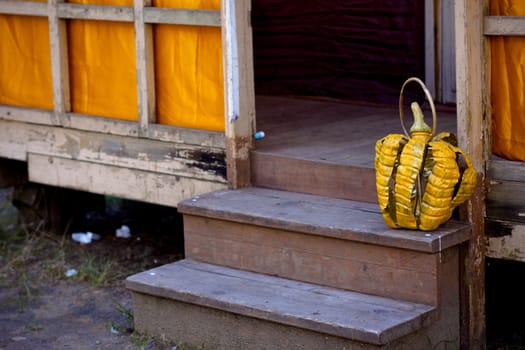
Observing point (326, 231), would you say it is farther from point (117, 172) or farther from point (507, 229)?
point (117, 172)

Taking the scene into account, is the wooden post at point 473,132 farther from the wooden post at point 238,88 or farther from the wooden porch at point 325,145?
the wooden post at point 238,88

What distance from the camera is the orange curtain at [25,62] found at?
631cm

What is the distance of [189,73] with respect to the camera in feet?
18.1

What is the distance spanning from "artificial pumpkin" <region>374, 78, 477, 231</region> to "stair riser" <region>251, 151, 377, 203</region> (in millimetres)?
519

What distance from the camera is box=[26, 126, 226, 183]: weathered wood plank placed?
5453mm

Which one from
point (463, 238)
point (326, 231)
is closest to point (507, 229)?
point (463, 238)

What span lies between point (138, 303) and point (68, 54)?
1.88m

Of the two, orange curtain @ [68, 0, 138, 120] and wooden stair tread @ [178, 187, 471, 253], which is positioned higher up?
orange curtain @ [68, 0, 138, 120]

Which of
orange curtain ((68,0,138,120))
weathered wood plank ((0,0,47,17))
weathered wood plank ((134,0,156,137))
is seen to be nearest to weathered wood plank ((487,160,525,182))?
weathered wood plank ((134,0,156,137))

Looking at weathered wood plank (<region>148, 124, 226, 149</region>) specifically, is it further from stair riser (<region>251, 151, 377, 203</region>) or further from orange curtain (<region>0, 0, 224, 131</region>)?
stair riser (<region>251, 151, 377, 203</region>)

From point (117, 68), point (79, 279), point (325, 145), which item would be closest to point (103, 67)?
point (117, 68)

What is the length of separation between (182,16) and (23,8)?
1385mm

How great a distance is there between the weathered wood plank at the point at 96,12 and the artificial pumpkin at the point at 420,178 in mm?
1990

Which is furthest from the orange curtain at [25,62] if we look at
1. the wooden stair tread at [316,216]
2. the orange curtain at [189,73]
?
the wooden stair tread at [316,216]
